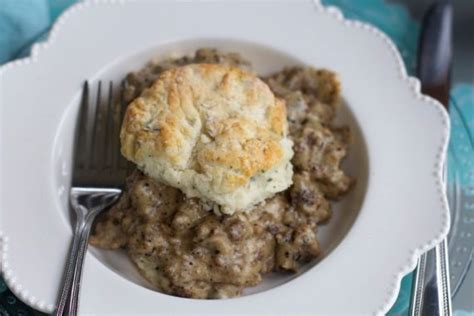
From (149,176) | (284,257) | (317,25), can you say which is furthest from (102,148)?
(317,25)

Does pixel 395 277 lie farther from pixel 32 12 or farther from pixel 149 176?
pixel 32 12

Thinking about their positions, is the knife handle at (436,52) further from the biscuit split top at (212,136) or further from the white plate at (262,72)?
the biscuit split top at (212,136)

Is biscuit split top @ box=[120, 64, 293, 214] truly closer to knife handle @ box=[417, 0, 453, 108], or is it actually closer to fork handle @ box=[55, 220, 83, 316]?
fork handle @ box=[55, 220, 83, 316]

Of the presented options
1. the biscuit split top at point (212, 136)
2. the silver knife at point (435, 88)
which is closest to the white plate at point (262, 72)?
the silver knife at point (435, 88)

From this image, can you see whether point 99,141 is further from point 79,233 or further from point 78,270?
point 78,270

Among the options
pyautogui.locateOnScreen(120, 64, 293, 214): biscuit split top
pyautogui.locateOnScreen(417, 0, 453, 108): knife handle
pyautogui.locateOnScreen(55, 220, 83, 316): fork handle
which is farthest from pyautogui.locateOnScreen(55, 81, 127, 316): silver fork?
pyautogui.locateOnScreen(417, 0, 453, 108): knife handle

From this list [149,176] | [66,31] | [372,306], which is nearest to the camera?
[372,306]
